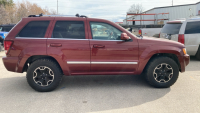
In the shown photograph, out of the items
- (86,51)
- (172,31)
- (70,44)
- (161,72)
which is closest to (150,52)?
(161,72)

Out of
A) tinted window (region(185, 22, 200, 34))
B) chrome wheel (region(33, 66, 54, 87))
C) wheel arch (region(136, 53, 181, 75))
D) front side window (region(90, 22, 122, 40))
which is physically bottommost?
chrome wheel (region(33, 66, 54, 87))

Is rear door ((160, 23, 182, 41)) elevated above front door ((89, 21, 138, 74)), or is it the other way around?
rear door ((160, 23, 182, 41))

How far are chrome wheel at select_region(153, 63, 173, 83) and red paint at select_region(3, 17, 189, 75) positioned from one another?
366 millimetres

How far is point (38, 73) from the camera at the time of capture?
4.39 m

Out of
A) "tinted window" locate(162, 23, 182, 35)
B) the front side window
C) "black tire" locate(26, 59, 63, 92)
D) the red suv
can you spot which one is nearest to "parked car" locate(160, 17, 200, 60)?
"tinted window" locate(162, 23, 182, 35)

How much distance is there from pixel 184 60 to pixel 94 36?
2.45m

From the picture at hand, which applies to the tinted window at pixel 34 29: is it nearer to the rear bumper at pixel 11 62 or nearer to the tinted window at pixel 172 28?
the rear bumper at pixel 11 62

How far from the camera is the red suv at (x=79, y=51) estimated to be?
4309 mm

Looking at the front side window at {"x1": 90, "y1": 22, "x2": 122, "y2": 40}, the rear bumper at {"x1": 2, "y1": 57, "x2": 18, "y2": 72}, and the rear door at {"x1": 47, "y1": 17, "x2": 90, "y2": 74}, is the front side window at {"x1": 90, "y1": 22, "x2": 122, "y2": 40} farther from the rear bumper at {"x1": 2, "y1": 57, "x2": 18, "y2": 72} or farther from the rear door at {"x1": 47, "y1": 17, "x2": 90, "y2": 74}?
the rear bumper at {"x1": 2, "y1": 57, "x2": 18, "y2": 72}

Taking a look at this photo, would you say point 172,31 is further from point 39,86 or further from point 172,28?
point 39,86

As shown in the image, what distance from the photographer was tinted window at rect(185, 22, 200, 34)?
7770 mm

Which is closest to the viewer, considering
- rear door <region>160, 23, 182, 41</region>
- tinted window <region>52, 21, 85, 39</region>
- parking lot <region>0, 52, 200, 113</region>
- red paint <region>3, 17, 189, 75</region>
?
parking lot <region>0, 52, 200, 113</region>

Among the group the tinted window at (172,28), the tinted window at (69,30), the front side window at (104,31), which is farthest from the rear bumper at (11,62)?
the tinted window at (172,28)

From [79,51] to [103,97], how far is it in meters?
1.25
